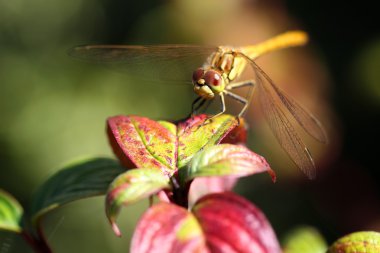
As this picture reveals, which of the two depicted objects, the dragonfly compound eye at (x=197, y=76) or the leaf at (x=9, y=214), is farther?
the dragonfly compound eye at (x=197, y=76)

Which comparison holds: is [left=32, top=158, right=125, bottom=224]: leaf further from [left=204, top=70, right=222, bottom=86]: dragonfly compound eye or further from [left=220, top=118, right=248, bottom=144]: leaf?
[left=204, top=70, right=222, bottom=86]: dragonfly compound eye

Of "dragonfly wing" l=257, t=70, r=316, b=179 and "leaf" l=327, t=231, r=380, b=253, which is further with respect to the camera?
"dragonfly wing" l=257, t=70, r=316, b=179

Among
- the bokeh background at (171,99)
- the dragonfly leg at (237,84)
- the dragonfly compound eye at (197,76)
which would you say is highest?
the dragonfly compound eye at (197,76)

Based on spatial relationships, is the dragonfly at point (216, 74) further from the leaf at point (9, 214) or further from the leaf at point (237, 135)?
the leaf at point (9, 214)

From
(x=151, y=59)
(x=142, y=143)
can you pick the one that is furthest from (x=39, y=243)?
(x=151, y=59)

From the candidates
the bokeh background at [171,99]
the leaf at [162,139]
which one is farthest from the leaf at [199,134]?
the bokeh background at [171,99]

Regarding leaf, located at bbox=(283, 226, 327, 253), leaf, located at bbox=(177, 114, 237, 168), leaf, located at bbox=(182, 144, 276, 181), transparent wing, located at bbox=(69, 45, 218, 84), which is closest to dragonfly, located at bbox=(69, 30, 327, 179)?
transparent wing, located at bbox=(69, 45, 218, 84)
